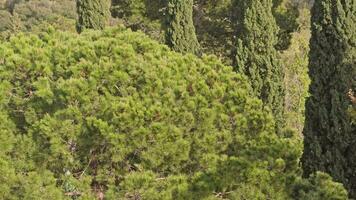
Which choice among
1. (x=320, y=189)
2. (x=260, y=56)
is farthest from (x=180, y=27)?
(x=320, y=189)

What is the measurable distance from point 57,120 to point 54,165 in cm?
63

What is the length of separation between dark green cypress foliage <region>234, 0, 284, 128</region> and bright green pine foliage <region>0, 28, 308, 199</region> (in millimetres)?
5112

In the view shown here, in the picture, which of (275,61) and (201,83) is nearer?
(201,83)

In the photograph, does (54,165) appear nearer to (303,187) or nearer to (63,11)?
(303,187)

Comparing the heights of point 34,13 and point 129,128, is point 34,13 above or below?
above

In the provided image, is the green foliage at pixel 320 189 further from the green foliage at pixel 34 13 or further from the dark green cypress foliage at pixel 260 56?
the green foliage at pixel 34 13

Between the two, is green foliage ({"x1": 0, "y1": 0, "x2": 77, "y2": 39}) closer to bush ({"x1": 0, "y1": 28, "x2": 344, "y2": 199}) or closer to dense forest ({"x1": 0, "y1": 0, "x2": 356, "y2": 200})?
dense forest ({"x1": 0, "y1": 0, "x2": 356, "y2": 200})

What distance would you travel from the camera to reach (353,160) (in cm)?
899

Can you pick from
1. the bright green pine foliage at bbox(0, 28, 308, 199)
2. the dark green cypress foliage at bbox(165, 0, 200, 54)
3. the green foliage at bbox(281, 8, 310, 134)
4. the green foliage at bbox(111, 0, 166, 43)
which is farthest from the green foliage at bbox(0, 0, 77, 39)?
the bright green pine foliage at bbox(0, 28, 308, 199)

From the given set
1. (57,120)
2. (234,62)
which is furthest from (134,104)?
(234,62)

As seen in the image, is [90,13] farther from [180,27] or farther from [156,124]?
[156,124]

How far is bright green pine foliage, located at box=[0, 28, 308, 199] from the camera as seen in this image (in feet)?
23.4

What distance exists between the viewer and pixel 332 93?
9.16 metres

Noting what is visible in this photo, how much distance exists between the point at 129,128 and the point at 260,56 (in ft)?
22.5
